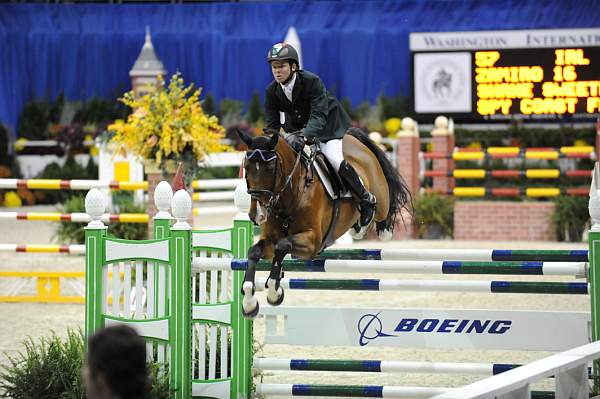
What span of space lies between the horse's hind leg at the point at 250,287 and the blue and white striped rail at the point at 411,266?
0.42ft

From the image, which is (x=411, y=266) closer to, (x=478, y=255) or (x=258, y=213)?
(x=478, y=255)

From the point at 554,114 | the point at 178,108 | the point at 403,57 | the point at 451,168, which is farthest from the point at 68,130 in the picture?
the point at 178,108

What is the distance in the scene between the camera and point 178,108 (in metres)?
9.26

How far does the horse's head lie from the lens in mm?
4699

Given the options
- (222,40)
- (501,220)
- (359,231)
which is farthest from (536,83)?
(359,231)

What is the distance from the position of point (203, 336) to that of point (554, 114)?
9766 millimetres

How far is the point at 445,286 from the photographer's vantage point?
4.80m

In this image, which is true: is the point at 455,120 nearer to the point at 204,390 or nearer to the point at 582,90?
the point at 582,90

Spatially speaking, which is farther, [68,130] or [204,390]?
[68,130]

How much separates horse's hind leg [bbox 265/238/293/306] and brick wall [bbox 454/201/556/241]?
9.56 m

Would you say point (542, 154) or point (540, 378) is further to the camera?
point (542, 154)

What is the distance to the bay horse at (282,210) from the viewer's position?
4.70 meters

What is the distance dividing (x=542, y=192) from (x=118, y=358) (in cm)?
1247

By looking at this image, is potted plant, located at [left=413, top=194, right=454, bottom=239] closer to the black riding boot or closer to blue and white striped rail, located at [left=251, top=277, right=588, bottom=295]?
the black riding boot
